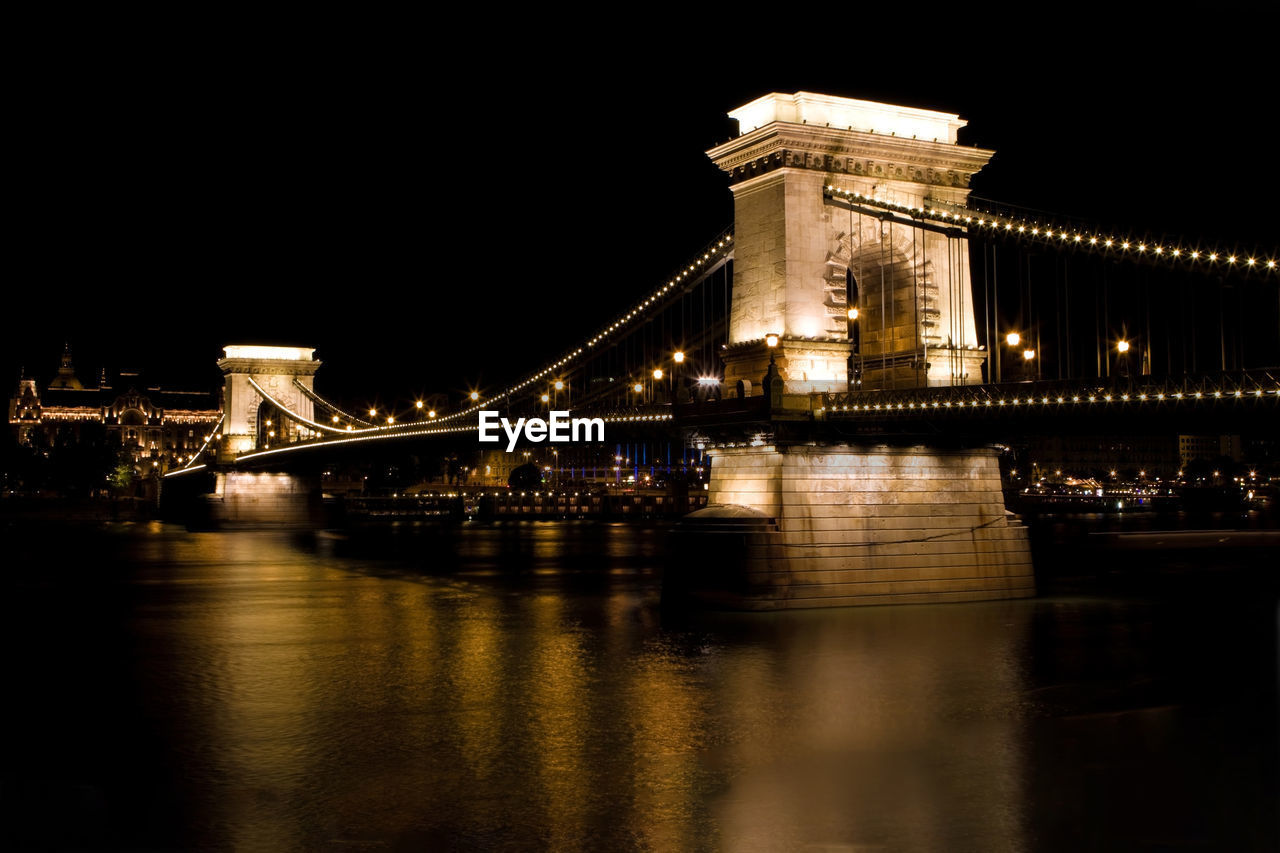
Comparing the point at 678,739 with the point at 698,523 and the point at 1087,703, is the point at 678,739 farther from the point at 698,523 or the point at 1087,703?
the point at 698,523

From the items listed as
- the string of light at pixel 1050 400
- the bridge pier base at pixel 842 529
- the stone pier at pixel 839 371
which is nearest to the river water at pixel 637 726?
the bridge pier base at pixel 842 529

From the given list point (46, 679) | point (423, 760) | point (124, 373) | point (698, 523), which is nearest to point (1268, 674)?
point (698, 523)

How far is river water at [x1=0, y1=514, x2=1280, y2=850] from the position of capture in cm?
1303

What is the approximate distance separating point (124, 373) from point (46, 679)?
17049 cm

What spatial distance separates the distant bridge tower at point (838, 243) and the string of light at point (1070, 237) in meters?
0.34

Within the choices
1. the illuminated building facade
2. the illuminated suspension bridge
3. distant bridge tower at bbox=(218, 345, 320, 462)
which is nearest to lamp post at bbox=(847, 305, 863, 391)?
the illuminated suspension bridge

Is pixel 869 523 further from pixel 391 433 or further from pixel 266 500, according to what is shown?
pixel 266 500

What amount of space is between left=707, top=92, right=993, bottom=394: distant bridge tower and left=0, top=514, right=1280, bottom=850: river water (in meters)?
5.70

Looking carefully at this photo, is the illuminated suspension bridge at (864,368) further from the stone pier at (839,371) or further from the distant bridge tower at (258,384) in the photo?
the distant bridge tower at (258,384)

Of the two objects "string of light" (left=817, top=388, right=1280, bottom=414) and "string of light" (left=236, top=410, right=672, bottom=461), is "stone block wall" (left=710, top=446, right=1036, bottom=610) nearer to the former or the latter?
"string of light" (left=817, top=388, right=1280, bottom=414)

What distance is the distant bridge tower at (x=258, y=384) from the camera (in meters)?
83.9

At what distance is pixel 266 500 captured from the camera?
76.8 meters

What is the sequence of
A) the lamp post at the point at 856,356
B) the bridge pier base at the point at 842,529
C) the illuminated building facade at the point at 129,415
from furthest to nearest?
the illuminated building facade at the point at 129,415
the lamp post at the point at 856,356
the bridge pier base at the point at 842,529

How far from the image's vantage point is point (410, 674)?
22281mm
